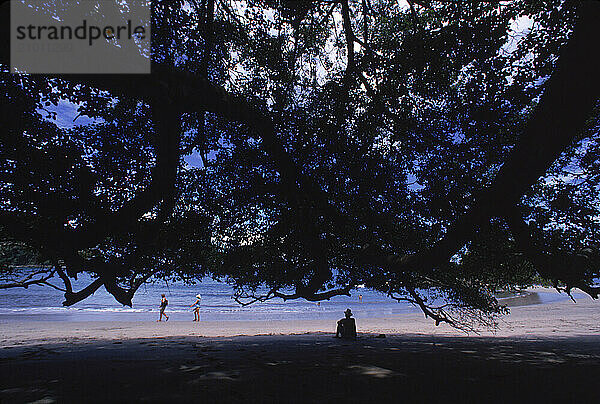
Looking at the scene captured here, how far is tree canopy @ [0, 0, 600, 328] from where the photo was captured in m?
6.82

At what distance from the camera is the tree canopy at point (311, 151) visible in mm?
6816

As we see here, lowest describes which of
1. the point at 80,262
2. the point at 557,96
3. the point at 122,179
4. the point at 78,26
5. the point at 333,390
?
the point at 333,390

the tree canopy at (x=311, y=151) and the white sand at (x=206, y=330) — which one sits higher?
the tree canopy at (x=311, y=151)

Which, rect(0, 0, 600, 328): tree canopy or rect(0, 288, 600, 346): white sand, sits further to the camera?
rect(0, 288, 600, 346): white sand

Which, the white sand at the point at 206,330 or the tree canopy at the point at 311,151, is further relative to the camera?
the white sand at the point at 206,330

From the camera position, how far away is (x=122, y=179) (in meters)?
9.05

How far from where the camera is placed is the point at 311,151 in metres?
8.34

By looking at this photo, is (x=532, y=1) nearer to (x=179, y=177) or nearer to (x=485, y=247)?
(x=485, y=247)

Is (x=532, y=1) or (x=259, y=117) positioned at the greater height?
(x=532, y=1)

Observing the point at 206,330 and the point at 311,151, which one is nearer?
the point at 311,151

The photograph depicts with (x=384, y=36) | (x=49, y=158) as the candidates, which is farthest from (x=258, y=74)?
(x=49, y=158)

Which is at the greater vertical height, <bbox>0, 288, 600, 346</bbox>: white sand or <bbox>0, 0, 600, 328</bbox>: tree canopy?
<bbox>0, 0, 600, 328</bbox>: tree canopy

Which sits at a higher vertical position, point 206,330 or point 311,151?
point 311,151

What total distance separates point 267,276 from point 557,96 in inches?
374
